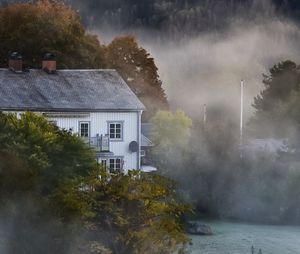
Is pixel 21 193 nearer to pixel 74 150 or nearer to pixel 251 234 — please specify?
pixel 74 150

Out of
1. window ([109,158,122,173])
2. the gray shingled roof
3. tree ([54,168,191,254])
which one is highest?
the gray shingled roof

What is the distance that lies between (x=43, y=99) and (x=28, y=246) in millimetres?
21838

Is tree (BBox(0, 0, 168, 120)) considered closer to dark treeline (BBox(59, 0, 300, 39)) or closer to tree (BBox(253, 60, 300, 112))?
dark treeline (BBox(59, 0, 300, 39))

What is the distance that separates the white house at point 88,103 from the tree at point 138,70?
16499 millimetres

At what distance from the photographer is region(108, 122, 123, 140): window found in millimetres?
55812

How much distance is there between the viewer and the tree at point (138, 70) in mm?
74000

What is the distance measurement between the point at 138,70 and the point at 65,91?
66.9 feet

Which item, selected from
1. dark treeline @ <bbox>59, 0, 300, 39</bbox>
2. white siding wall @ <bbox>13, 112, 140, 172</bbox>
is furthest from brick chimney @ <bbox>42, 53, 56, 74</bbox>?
dark treeline @ <bbox>59, 0, 300, 39</bbox>

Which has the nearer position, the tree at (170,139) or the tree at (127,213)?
the tree at (127,213)

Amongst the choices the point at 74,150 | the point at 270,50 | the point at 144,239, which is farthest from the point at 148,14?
the point at 144,239

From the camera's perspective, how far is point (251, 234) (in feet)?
172

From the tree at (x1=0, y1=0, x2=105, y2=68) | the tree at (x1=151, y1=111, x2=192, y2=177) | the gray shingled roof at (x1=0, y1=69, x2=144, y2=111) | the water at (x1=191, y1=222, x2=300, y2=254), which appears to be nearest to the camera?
the water at (x1=191, y1=222, x2=300, y2=254)

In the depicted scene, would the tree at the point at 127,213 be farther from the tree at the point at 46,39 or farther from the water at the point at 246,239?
the tree at the point at 46,39

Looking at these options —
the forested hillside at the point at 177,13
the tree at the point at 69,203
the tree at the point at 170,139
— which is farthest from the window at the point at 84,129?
the forested hillside at the point at 177,13
